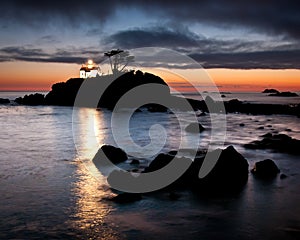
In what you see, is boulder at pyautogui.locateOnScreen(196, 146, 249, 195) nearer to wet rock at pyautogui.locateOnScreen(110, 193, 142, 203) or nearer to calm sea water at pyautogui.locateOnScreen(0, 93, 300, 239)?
calm sea water at pyautogui.locateOnScreen(0, 93, 300, 239)

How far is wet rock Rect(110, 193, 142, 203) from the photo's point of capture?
11.6 metres

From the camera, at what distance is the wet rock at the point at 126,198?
1157 cm

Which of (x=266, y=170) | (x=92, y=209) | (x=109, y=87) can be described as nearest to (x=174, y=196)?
(x=92, y=209)

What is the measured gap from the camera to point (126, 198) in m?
11.7

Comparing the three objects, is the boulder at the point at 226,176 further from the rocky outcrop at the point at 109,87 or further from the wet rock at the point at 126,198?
the rocky outcrop at the point at 109,87

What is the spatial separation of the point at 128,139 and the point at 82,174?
13206 millimetres

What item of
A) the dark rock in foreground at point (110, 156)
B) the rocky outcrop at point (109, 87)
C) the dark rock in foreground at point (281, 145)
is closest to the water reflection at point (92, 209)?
the dark rock in foreground at point (110, 156)

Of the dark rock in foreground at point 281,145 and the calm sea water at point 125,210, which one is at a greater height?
the dark rock in foreground at point 281,145

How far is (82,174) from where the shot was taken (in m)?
15.8

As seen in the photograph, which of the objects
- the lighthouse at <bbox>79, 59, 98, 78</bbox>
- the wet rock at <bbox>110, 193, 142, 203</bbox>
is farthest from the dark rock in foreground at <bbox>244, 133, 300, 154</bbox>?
the lighthouse at <bbox>79, 59, 98, 78</bbox>

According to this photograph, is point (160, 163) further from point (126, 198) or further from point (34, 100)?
point (34, 100)

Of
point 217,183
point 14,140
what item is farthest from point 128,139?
point 217,183

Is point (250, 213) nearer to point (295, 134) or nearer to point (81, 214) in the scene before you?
point (81, 214)

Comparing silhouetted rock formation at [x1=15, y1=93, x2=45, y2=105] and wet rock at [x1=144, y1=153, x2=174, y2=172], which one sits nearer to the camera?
wet rock at [x1=144, y1=153, x2=174, y2=172]
